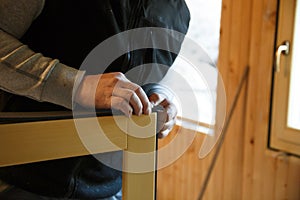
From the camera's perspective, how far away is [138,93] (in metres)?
0.52

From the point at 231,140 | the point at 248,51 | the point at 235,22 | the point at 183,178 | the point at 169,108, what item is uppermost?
the point at 235,22

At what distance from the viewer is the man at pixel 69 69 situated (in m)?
0.51

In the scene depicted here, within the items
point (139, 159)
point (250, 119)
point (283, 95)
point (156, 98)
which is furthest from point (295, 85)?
point (139, 159)

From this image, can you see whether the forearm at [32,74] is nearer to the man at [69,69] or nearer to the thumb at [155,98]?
the man at [69,69]

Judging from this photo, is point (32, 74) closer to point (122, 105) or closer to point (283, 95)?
point (122, 105)

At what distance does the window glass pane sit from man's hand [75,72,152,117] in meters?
1.05

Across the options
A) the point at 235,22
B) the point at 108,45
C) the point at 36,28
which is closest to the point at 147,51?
the point at 108,45

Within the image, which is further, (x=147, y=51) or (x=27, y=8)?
(x=147, y=51)

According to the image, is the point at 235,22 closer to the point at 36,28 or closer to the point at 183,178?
the point at 183,178

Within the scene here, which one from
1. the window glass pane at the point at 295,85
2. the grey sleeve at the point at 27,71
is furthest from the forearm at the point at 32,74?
the window glass pane at the point at 295,85

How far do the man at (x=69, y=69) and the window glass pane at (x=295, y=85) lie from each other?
699 millimetres

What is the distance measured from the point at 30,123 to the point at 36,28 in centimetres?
27

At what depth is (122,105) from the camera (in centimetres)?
50

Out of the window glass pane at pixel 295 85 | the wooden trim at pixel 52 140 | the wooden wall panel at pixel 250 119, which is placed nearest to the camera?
the wooden trim at pixel 52 140
